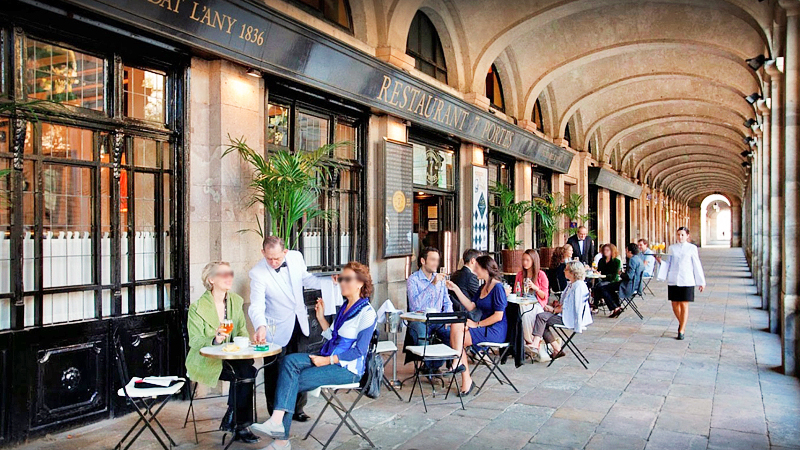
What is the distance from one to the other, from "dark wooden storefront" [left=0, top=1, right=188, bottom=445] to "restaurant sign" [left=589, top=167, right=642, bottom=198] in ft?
53.2

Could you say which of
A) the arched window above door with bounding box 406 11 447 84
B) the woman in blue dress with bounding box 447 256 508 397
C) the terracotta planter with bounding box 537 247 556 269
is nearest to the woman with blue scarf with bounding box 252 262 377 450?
the woman in blue dress with bounding box 447 256 508 397

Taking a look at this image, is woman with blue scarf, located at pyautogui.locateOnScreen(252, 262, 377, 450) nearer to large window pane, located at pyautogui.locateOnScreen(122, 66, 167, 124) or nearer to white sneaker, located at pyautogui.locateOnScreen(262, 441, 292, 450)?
white sneaker, located at pyautogui.locateOnScreen(262, 441, 292, 450)

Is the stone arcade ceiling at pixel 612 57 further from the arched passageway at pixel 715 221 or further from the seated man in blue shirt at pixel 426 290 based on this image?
the arched passageway at pixel 715 221

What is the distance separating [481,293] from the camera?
614 cm

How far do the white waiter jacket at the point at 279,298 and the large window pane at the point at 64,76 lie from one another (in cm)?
178

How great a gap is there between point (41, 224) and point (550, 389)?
4432 mm

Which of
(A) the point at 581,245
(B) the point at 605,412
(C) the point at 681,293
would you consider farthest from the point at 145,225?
(A) the point at 581,245

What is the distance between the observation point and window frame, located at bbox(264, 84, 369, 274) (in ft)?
22.4

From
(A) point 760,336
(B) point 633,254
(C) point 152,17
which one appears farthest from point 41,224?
(B) point 633,254

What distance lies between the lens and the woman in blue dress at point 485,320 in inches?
224

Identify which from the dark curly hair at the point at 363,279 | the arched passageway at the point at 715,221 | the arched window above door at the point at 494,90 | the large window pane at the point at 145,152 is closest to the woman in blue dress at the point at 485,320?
the dark curly hair at the point at 363,279

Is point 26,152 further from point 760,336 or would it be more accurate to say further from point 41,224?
point 760,336

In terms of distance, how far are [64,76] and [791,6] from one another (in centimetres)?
654

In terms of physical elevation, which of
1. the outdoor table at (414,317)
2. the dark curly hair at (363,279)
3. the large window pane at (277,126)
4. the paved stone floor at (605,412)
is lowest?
the paved stone floor at (605,412)
